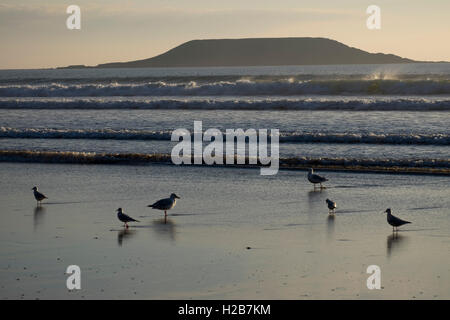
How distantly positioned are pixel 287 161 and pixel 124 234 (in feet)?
26.9

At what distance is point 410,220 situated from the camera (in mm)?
11906

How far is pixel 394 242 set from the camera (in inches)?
414

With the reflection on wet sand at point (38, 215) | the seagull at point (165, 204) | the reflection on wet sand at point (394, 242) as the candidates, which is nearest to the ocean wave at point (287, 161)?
the seagull at point (165, 204)

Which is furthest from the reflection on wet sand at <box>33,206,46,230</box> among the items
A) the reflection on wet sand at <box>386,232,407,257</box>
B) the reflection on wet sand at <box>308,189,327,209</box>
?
the reflection on wet sand at <box>386,232,407,257</box>

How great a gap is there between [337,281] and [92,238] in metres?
3.66

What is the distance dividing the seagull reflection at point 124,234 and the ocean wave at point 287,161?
729cm

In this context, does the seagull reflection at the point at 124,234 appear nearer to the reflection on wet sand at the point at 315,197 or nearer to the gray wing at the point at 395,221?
the reflection on wet sand at the point at 315,197

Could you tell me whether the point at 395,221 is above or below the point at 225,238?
above

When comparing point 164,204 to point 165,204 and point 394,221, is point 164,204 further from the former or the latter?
point 394,221

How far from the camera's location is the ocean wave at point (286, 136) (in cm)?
2194

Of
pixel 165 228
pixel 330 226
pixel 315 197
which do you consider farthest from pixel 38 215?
pixel 315 197
